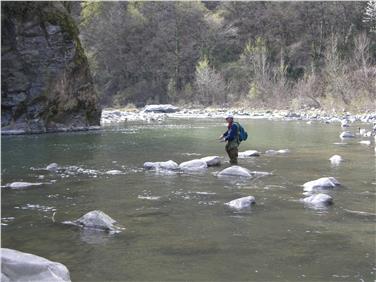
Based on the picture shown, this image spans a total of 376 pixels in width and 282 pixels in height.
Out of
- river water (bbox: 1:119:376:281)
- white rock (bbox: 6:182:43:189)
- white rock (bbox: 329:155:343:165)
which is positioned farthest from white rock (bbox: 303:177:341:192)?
white rock (bbox: 6:182:43:189)

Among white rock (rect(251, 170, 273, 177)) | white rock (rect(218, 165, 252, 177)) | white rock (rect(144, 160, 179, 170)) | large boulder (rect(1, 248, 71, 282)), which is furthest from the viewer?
white rock (rect(144, 160, 179, 170))

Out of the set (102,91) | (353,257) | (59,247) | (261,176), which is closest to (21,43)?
(261,176)

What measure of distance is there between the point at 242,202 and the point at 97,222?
8.00 feet

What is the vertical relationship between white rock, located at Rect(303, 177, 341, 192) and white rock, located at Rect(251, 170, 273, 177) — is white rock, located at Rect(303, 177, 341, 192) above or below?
above

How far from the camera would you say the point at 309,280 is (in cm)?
502

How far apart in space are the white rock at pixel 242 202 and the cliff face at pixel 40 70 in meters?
18.2

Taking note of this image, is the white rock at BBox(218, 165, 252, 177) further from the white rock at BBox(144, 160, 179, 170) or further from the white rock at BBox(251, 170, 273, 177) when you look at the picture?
the white rock at BBox(144, 160, 179, 170)

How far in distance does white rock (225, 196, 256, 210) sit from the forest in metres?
45.9

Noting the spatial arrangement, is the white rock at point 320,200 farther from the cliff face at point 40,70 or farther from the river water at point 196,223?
the cliff face at point 40,70

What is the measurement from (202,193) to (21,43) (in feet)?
61.9

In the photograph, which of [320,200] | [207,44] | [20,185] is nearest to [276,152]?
[320,200]

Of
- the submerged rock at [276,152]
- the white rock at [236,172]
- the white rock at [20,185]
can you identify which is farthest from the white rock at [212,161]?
the white rock at [20,185]

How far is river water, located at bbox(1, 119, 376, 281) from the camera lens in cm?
539

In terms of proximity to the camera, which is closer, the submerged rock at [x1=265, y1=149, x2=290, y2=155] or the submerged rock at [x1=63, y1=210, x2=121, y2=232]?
the submerged rock at [x1=63, y1=210, x2=121, y2=232]
